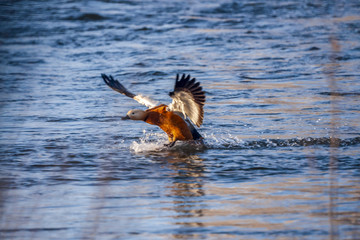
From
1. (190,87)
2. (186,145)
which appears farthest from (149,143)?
(190,87)

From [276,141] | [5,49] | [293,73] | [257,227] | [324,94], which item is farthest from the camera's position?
[5,49]

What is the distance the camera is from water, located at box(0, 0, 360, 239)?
416 centimetres

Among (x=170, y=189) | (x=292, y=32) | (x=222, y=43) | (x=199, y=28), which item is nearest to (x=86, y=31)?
(x=199, y=28)

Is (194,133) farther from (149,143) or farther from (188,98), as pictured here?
(188,98)

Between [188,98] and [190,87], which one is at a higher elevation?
[190,87]

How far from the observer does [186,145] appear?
6.93m

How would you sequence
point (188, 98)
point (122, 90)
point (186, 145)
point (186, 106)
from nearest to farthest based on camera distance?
point (188, 98) < point (186, 106) < point (186, 145) < point (122, 90)

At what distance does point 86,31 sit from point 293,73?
6875 mm

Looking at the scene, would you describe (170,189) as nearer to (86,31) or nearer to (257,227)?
(257,227)

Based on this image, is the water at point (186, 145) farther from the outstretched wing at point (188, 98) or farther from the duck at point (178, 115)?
the outstretched wing at point (188, 98)

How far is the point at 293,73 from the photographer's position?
10766 mm

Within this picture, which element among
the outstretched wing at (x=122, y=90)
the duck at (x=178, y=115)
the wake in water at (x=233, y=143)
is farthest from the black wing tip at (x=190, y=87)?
the outstretched wing at (x=122, y=90)

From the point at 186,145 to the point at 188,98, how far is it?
2.36 feet

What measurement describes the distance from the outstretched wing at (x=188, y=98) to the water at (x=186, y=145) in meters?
0.37
